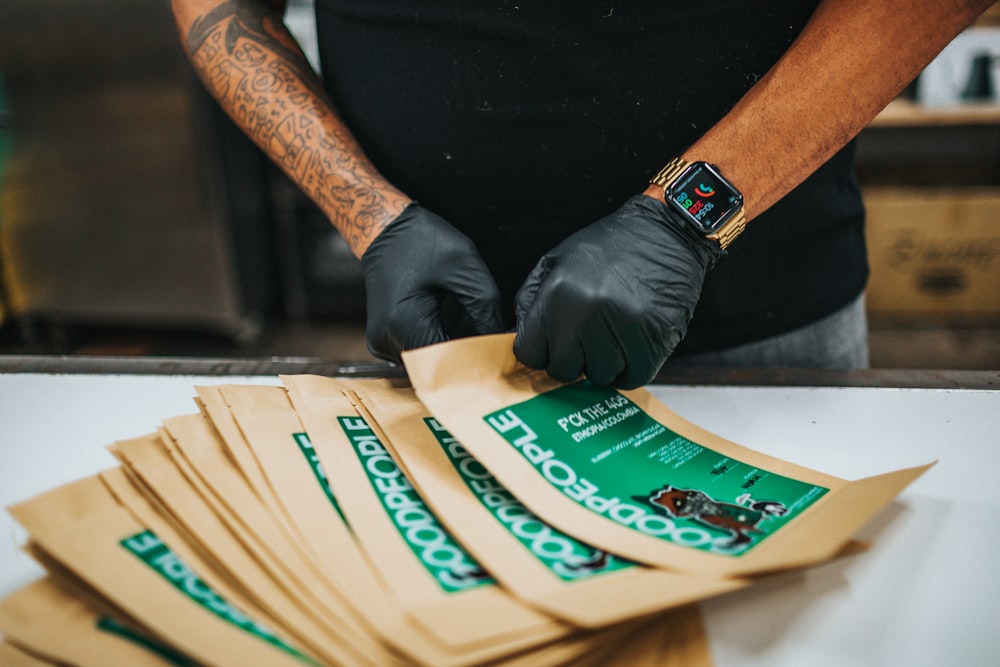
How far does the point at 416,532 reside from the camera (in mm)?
440

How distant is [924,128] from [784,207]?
8.71 ft

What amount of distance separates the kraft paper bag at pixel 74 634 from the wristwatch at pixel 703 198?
19.9 inches

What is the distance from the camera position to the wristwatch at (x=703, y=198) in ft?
2.03

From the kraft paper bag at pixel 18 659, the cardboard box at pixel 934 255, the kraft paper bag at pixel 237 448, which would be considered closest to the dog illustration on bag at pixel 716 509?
the kraft paper bag at pixel 237 448

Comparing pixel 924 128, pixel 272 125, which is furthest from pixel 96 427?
pixel 924 128

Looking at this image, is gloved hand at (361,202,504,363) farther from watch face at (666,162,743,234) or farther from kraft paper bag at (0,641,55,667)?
kraft paper bag at (0,641,55,667)

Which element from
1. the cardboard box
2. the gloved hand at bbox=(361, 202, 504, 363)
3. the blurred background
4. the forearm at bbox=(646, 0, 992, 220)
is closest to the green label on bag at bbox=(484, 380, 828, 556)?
the gloved hand at bbox=(361, 202, 504, 363)

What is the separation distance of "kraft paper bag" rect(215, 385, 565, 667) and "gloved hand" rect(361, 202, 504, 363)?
12 centimetres

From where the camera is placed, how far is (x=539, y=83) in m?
0.72

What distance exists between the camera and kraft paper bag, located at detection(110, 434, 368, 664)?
0.37 meters

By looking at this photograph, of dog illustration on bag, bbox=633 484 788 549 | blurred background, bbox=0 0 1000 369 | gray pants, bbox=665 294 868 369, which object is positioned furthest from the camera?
blurred background, bbox=0 0 1000 369

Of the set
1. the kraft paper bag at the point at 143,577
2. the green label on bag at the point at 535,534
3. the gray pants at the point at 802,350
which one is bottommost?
the gray pants at the point at 802,350

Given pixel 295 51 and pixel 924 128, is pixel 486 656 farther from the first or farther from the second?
pixel 924 128

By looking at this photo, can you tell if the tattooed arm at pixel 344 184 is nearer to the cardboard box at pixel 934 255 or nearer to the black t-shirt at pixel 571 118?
the black t-shirt at pixel 571 118
